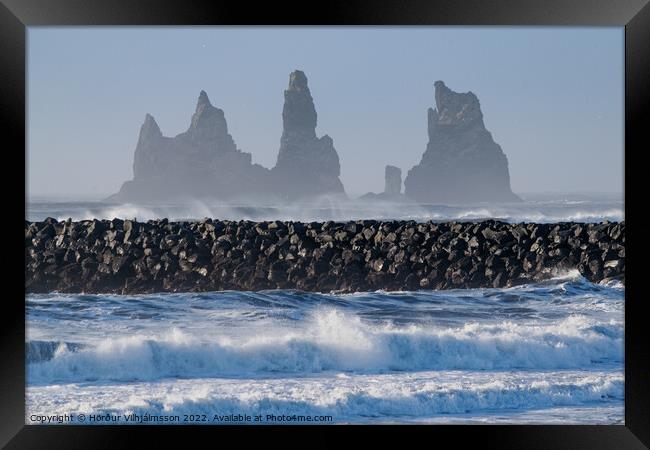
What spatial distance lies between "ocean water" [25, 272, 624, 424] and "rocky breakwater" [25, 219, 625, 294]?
242 mm

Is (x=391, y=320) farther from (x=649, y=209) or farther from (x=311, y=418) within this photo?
(x=649, y=209)

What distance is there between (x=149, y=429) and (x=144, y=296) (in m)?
4.21

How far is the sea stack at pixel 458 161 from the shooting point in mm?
9438

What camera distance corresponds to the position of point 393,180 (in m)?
9.18

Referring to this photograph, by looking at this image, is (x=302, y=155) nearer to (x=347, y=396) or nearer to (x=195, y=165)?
(x=195, y=165)

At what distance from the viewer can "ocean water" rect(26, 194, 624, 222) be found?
9.62 meters

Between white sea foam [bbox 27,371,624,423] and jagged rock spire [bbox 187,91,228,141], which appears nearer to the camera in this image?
white sea foam [bbox 27,371,624,423]

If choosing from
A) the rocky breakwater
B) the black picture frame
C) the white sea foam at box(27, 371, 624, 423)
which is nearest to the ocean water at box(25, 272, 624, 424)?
the white sea foam at box(27, 371, 624, 423)

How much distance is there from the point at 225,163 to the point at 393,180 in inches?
85.4

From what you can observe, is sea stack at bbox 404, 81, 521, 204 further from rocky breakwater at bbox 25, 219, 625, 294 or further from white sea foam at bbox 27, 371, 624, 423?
white sea foam at bbox 27, 371, 624, 423

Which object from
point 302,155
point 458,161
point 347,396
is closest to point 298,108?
point 302,155

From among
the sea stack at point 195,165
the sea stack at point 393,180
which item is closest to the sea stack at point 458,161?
the sea stack at point 393,180

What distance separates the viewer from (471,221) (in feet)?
33.3

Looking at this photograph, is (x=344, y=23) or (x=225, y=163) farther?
(x=225, y=163)
